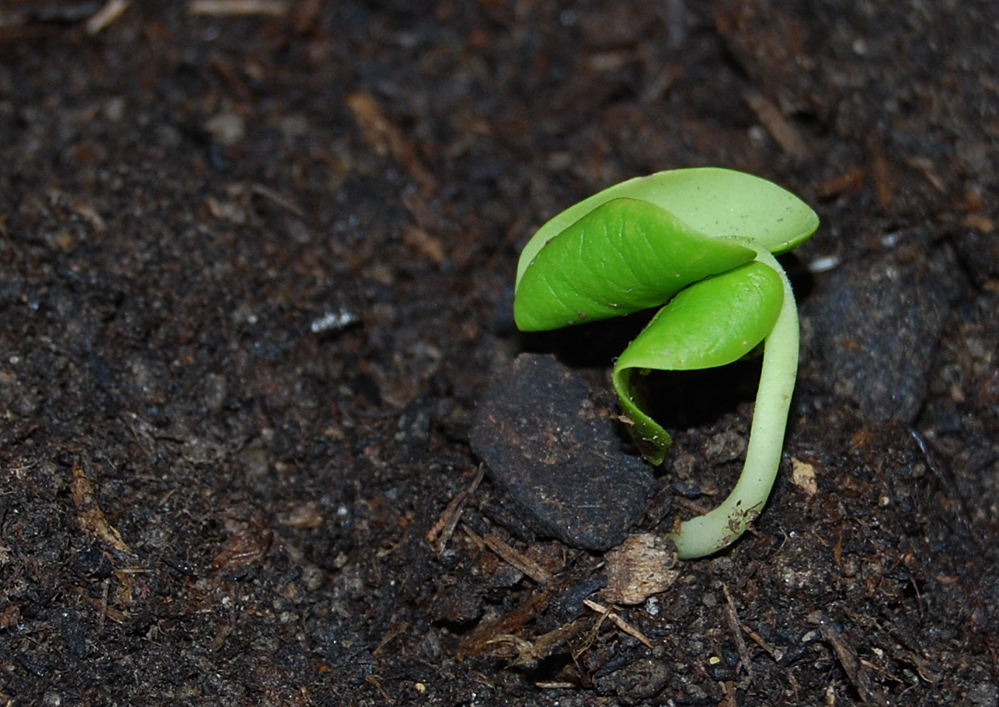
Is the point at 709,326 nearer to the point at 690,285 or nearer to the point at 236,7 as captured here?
the point at 690,285

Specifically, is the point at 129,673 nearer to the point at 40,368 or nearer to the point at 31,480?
the point at 31,480

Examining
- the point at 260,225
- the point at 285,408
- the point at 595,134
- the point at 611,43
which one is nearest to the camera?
the point at 285,408

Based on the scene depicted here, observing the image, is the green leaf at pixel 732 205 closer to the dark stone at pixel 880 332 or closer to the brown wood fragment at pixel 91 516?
the dark stone at pixel 880 332

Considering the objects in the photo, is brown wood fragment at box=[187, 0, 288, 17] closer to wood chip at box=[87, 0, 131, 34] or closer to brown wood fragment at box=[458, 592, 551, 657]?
wood chip at box=[87, 0, 131, 34]

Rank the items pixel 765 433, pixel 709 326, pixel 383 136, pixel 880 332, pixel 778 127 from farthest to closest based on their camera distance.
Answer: pixel 383 136, pixel 778 127, pixel 880 332, pixel 765 433, pixel 709 326

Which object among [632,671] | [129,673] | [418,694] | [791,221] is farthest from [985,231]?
[129,673]

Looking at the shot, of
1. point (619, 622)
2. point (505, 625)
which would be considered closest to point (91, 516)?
point (505, 625)

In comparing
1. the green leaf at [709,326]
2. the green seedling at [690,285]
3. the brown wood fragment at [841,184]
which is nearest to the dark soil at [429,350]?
the brown wood fragment at [841,184]
